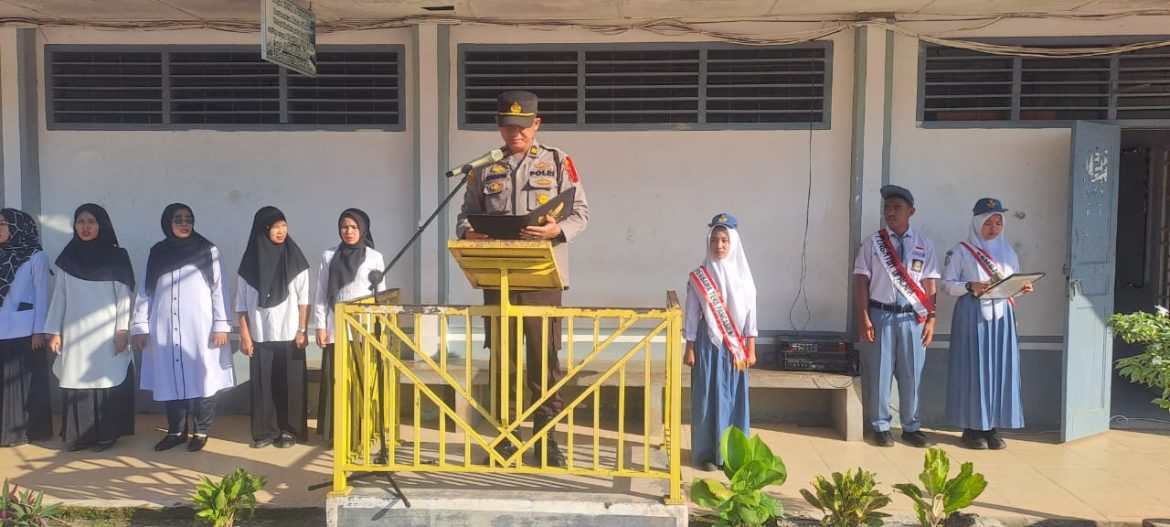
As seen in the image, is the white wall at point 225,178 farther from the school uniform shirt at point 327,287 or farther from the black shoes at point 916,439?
the black shoes at point 916,439

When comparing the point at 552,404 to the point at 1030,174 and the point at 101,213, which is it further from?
the point at 1030,174

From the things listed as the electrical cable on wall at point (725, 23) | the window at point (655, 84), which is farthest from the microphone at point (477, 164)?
the electrical cable on wall at point (725, 23)

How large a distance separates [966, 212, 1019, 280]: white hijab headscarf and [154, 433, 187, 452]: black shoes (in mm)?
5379

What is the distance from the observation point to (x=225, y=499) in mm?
3699

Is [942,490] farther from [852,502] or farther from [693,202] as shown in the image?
[693,202]

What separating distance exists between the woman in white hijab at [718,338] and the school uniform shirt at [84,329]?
370cm

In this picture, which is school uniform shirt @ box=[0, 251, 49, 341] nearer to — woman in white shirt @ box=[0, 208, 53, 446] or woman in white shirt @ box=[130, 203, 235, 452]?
woman in white shirt @ box=[0, 208, 53, 446]

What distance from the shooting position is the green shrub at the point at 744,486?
3594mm

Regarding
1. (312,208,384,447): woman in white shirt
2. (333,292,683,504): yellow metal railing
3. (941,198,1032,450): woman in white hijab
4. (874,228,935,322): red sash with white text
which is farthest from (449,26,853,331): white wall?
(333,292,683,504): yellow metal railing

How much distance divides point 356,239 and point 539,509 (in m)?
2.32

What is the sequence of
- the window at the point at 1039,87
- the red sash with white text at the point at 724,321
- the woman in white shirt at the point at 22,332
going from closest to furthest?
1. the red sash with white text at the point at 724,321
2. the woman in white shirt at the point at 22,332
3. the window at the point at 1039,87

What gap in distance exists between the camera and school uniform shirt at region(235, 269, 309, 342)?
5.05 m

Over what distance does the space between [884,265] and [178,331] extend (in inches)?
181

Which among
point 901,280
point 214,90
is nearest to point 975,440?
point 901,280
